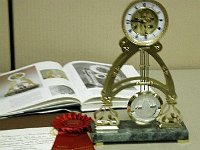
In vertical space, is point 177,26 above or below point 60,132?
above

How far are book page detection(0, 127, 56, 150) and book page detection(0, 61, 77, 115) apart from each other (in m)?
0.10

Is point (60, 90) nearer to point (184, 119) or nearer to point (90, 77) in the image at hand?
point (90, 77)

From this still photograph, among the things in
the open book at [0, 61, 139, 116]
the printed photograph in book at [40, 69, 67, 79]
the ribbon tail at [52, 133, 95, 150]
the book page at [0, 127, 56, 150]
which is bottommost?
the ribbon tail at [52, 133, 95, 150]

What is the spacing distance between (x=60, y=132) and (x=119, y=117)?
0.15m

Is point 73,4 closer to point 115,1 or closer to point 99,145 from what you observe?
point 115,1

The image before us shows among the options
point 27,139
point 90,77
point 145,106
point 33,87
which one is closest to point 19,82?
point 33,87

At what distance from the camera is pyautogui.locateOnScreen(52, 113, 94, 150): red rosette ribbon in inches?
34.0

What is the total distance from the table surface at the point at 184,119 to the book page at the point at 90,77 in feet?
0.18

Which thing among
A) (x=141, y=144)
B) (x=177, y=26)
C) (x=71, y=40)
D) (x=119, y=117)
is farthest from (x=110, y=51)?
(x=141, y=144)

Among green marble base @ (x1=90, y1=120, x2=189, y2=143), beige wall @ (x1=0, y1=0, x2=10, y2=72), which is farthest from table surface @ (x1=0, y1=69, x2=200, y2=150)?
beige wall @ (x1=0, y1=0, x2=10, y2=72)

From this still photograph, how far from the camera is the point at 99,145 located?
89cm

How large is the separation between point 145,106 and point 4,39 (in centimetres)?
66

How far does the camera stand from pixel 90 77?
1185 mm

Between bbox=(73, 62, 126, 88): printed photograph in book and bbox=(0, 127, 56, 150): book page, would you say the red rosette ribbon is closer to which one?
bbox=(0, 127, 56, 150): book page
